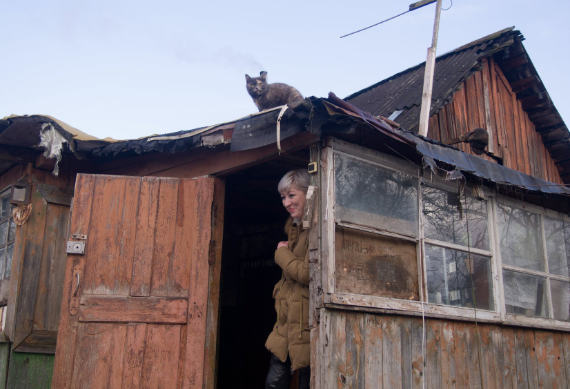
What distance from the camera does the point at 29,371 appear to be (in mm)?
5809

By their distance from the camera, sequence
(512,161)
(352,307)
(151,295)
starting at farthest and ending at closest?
(512,161), (151,295), (352,307)

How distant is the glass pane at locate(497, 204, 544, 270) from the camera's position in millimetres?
5984

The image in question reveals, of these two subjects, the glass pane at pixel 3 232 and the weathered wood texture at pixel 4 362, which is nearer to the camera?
the weathered wood texture at pixel 4 362

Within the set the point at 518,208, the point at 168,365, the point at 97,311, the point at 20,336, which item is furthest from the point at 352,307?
the point at 20,336

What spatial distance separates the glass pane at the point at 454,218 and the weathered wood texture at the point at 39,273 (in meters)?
3.82

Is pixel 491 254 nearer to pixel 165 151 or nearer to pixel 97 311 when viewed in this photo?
pixel 165 151

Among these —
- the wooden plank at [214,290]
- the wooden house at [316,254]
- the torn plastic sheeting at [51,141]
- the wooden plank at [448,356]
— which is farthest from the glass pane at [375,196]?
the torn plastic sheeting at [51,141]

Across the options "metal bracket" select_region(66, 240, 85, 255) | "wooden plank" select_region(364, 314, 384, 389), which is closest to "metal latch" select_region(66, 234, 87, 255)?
"metal bracket" select_region(66, 240, 85, 255)

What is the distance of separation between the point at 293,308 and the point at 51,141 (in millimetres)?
2848

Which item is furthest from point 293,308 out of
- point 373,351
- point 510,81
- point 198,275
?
point 510,81

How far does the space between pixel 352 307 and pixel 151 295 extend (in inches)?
68.3

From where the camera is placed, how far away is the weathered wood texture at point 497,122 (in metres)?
8.20

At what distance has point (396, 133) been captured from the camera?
4.48m

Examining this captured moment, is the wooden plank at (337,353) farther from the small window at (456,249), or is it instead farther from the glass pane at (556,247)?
the glass pane at (556,247)
